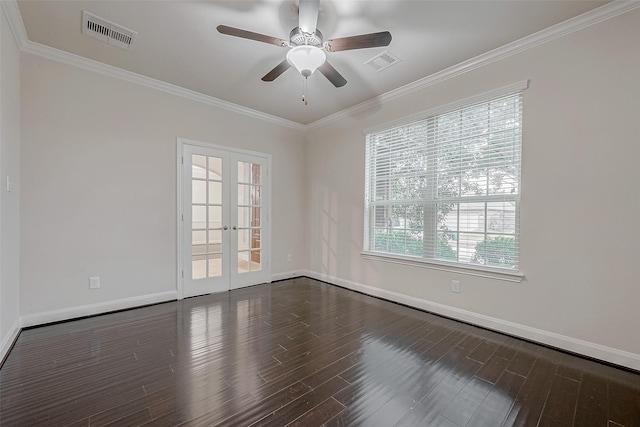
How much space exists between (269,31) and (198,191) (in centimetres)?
232

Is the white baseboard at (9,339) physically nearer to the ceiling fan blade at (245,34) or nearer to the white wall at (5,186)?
the white wall at (5,186)

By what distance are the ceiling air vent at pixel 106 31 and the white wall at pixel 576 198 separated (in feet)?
11.1

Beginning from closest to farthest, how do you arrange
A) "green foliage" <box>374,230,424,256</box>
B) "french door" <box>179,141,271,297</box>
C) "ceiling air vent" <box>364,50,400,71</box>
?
"ceiling air vent" <box>364,50,400,71</box> < "green foliage" <box>374,230,424,256</box> < "french door" <box>179,141,271,297</box>

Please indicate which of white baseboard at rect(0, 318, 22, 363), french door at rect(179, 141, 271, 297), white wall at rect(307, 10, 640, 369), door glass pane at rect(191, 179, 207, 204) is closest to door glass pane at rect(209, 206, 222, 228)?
french door at rect(179, 141, 271, 297)

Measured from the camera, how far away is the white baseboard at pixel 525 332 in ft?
7.11

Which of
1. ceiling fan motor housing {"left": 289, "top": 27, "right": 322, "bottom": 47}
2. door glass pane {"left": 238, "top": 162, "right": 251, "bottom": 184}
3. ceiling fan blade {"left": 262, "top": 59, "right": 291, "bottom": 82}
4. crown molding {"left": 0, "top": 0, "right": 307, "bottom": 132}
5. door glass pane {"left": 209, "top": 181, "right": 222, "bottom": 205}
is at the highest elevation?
crown molding {"left": 0, "top": 0, "right": 307, "bottom": 132}

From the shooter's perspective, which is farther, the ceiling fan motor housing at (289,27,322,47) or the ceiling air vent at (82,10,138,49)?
the ceiling air vent at (82,10,138,49)

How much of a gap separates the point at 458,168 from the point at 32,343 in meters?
4.49

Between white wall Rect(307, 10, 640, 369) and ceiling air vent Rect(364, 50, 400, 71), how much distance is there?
0.79 m

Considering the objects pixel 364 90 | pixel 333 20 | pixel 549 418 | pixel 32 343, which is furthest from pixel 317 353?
pixel 364 90

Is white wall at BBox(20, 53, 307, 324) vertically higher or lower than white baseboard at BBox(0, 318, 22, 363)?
higher

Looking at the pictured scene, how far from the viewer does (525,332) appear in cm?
261

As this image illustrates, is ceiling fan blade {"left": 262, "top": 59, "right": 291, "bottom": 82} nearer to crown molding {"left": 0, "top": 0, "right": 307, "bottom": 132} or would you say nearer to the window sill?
crown molding {"left": 0, "top": 0, "right": 307, "bottom": 132}

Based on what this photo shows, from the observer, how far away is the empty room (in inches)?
74.6
